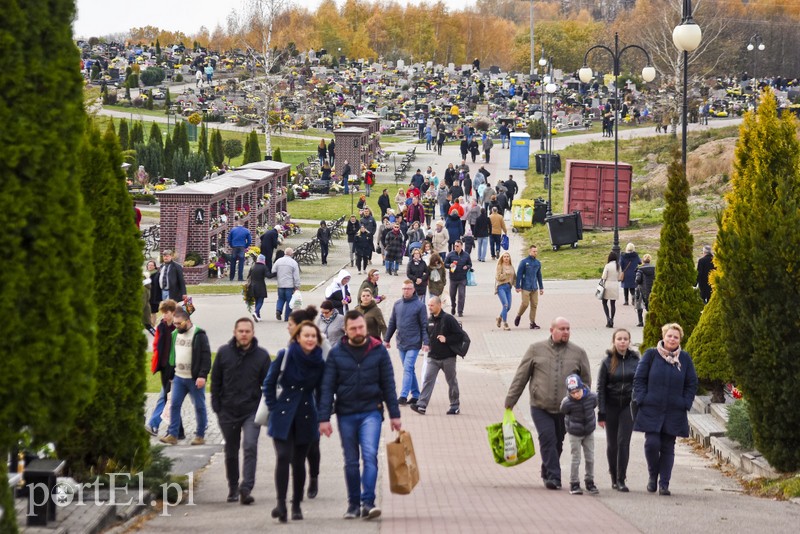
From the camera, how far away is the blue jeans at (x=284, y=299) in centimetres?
2402

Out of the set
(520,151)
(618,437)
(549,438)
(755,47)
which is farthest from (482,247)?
(755,47)

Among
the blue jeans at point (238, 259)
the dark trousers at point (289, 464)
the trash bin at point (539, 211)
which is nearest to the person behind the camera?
the dark trousers at point (289, 464)

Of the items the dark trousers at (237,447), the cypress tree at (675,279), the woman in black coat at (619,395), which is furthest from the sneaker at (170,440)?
the cypress tree at (675,279)

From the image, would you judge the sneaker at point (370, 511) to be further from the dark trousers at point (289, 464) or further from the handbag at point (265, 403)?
the handbag at point (265, 403)

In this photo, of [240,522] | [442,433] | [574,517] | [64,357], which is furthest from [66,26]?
[442,433]

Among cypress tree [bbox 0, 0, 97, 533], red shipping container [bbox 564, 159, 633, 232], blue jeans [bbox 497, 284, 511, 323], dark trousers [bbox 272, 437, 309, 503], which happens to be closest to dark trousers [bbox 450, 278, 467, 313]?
blue jeans [bbox 497, 284, 511, 323]

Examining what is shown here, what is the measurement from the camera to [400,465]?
10.1 meters

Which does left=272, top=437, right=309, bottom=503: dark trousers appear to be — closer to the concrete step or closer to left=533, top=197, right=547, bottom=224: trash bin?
the concrete step

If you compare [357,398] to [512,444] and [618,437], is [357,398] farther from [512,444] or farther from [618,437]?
[618,437]

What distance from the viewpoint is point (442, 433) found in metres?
15.0

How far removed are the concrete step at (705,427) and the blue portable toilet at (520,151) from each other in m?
41.8

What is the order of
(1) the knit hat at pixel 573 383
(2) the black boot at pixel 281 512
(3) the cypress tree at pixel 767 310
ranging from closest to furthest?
(2) the black boot at pixel 281 512 → (1) the knit hat at pixel 573 383 → (3) the cypress tree at pixel 767 310

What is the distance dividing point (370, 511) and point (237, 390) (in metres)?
1.74

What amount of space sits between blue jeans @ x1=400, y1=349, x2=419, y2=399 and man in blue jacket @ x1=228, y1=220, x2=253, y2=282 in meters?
14.6
